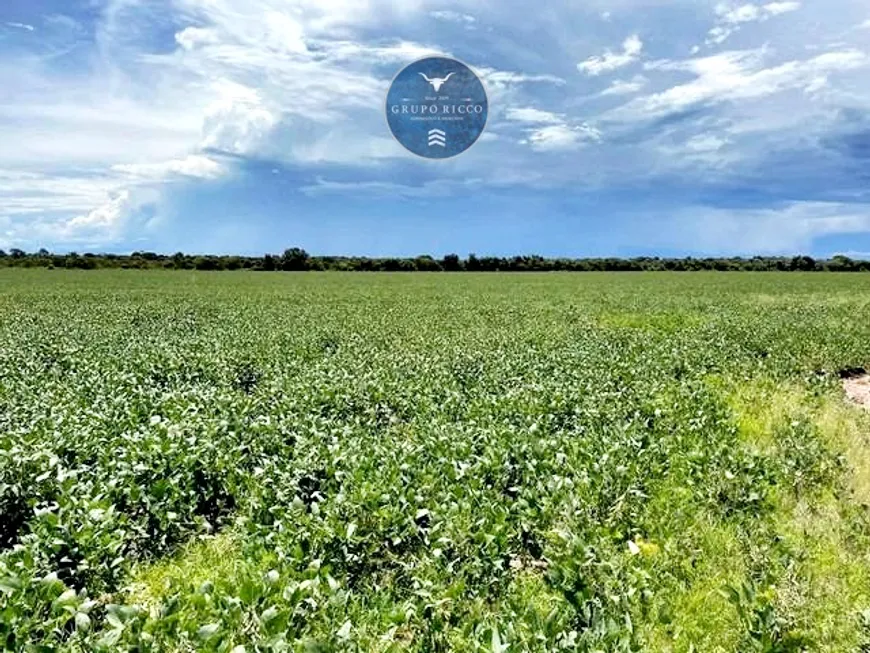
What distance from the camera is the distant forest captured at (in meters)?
113

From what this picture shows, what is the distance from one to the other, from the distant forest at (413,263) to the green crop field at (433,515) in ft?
351

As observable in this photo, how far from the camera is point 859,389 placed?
14.3 meters

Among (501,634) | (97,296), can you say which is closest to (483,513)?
(501,634)

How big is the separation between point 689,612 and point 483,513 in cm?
172

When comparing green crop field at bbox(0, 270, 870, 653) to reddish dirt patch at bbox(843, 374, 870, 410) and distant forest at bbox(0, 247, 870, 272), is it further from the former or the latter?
distant forest at bbox(0, 247, 870, 272)

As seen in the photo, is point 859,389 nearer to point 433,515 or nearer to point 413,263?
point 433,515

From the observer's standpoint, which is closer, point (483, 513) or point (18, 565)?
point (18, 565)

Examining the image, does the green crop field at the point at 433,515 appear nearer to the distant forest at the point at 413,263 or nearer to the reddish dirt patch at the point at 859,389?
the reddish dirt patch at the point at 859,389

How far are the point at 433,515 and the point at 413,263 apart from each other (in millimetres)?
119744

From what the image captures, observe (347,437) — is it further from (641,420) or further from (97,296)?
(97,296)

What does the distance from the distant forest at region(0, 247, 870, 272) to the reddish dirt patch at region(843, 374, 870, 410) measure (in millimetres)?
103691

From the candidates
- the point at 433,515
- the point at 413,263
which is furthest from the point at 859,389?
the point at 413,263

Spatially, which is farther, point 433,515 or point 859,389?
point 859,389

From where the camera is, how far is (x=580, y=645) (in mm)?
3492
